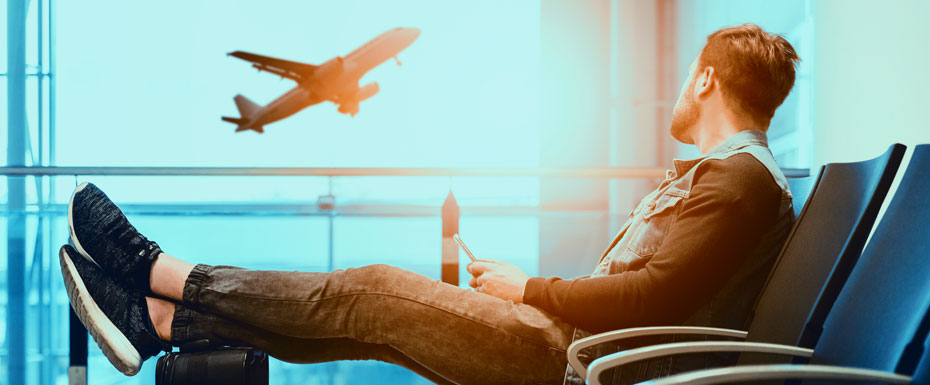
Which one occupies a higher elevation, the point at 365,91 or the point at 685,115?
the point at 365,91

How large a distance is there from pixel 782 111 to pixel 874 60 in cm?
287

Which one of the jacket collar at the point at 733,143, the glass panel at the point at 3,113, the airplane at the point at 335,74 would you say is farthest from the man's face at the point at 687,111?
the glass panel at the point at 3,113

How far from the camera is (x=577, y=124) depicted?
282 inches

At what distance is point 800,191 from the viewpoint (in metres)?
1.15

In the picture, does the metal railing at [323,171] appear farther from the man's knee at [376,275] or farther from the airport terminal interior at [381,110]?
the airport terminal interior at [381,110]

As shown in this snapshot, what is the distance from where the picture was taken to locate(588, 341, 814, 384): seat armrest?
2.52 feet

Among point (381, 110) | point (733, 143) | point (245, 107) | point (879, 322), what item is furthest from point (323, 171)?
point (245, 107)

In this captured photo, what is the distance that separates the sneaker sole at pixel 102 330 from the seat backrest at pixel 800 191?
118cm

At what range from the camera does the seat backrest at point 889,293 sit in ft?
2.25

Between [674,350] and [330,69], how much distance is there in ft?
23.0

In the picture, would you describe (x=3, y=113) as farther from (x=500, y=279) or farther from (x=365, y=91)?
(x=500, y=279)

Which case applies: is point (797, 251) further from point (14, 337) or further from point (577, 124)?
point (577, 124)

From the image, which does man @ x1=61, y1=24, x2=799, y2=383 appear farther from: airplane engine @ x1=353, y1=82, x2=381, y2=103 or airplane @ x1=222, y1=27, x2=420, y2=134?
airplane engine @ x1=353, y1=82, x2=381, y2=103

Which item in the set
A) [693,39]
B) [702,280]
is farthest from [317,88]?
[702,280]
